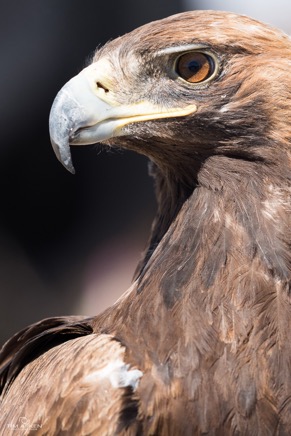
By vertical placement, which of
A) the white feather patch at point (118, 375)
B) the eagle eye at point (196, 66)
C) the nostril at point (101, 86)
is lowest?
the white feather patch at point (118, 375)

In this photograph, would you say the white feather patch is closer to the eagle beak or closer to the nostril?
the eagle beak

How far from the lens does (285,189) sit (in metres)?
2.76

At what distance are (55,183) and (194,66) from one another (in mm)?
4482

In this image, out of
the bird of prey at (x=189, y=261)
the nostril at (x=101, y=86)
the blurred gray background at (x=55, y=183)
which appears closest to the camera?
the bird of prey at (x=189, y=261)

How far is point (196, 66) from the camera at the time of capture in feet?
9.28

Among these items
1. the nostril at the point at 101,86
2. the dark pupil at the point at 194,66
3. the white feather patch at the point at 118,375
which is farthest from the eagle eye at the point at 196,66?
the white feather patch at the point at 118,375

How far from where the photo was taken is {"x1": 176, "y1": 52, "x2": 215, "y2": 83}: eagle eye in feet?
9.24

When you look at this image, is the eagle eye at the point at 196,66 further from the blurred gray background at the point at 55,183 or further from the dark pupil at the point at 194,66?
the blurred gray background at the point at 55,183

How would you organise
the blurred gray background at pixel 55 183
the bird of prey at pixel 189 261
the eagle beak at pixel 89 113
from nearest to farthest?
the bird of prey at pixel 189 261, the eagle beak at pixel 89 113, the blurred gray background at pixel 55 183

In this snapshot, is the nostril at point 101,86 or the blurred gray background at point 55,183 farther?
the blurred gray background at point 55,183

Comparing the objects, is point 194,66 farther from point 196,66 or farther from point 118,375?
point 118,375

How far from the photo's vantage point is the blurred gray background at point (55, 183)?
6828 millimetres

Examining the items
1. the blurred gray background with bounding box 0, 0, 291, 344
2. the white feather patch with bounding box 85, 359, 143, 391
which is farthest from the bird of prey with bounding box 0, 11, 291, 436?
the blurred gray background with bounding box 0, 0, 291, 344

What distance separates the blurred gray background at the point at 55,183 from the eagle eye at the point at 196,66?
3.72 m
